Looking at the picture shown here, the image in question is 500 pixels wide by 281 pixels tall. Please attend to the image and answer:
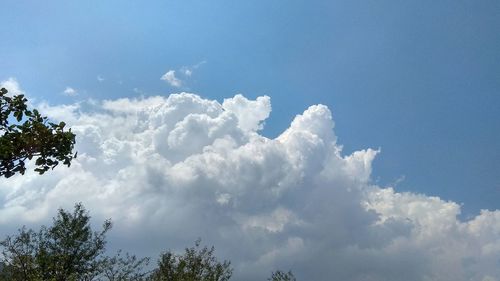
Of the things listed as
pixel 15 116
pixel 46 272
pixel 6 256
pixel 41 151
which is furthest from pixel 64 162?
pixel 6 256

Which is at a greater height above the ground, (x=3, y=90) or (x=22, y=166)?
(x=3, y=90)

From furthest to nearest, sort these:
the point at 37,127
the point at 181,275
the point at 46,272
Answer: the point at 181,275 < the point at 46,272 < the point at 37,127

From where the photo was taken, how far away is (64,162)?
583 inches

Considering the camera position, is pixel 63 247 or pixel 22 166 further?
pixel 63 247

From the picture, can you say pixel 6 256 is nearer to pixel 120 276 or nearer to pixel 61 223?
pixel 61 223

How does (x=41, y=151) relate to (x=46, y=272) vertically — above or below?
below

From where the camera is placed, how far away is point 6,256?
5506 cm

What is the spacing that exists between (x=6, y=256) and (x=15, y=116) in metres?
48.4

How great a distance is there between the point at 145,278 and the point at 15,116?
1854 inches

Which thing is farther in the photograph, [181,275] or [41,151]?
[181,275]

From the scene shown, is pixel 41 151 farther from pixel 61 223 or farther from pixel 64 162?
pixel 61 223

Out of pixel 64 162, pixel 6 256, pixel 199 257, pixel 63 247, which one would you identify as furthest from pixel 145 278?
pixel 64 162

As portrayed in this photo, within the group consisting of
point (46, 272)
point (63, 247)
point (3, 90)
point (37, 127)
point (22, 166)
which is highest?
point (63, 247)

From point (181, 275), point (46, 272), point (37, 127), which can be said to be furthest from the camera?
point (181, 275)
